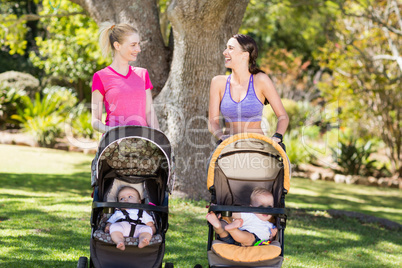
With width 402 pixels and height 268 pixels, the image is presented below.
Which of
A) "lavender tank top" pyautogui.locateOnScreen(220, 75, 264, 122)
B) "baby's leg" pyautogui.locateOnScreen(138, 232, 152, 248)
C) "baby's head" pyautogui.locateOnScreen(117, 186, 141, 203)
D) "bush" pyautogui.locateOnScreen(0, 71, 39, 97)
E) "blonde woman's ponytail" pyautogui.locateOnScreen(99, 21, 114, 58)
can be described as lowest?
"baby's leg" pyautogui.locateOnScreen(138, 232, 152, 248)

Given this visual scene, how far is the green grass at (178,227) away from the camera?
15.8 ft

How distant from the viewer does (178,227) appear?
594cm

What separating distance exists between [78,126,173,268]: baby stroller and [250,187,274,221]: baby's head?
2.12ft

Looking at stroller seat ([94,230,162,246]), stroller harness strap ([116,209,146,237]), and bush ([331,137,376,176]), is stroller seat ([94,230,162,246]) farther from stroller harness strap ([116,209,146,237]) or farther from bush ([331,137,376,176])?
bush ([331,137,376,176])

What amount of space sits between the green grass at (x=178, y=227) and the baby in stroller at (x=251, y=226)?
1.14 meters

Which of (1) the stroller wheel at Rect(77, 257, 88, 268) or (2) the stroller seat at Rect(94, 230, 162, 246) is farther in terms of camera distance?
(1) the stroller wheel at Rect(77, 257, 88, 268)

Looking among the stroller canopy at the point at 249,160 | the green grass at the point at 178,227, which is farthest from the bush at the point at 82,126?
Answer: the stroller canopy at the point at 249,160

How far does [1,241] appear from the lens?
192 inches

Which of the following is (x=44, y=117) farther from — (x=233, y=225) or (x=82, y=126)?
(x=233, y=225)

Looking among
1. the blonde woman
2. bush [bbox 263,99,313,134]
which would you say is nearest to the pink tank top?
the blonde woman

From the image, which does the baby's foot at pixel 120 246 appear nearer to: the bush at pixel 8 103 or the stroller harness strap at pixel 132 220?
the stroller harness strap at pixel 132 220

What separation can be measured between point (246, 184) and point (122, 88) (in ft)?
4.07

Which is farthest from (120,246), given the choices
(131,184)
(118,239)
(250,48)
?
(250,48)

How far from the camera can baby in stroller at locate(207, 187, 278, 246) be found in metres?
3.50
